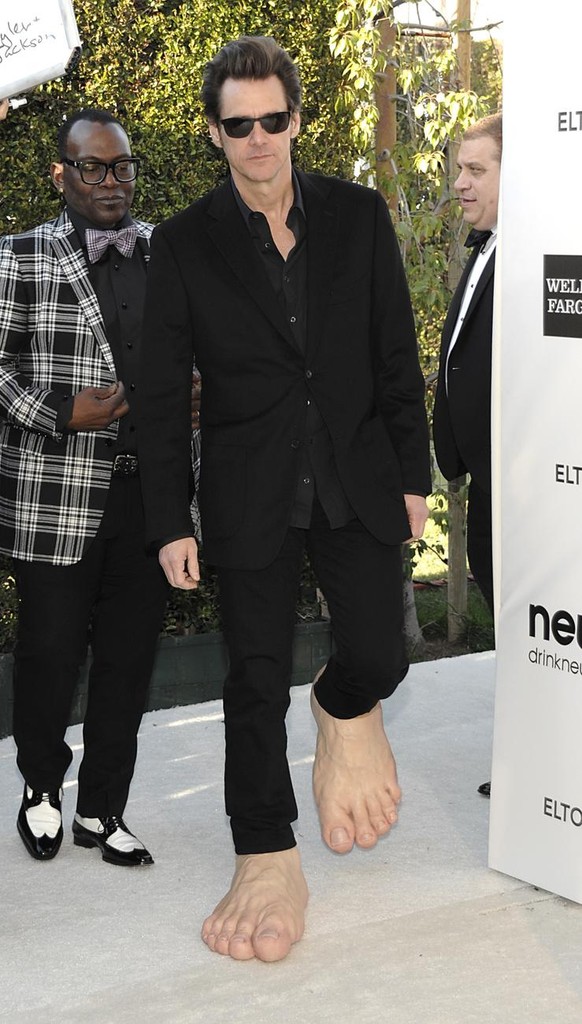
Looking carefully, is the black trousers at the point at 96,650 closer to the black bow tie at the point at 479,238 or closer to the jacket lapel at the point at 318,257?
the jacket lapel at the point at 318,257

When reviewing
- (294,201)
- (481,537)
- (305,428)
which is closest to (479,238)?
(481,537)

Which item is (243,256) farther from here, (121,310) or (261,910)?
(261,910)

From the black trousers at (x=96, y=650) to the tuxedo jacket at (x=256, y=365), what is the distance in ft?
1.51

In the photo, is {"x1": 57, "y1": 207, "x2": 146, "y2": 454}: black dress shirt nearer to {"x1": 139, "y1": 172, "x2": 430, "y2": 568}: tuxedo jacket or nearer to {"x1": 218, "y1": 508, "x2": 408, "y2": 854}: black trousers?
{"x1": 139, "y1": 172, "x2": 430, "y2": 568}: tuxedo jacket

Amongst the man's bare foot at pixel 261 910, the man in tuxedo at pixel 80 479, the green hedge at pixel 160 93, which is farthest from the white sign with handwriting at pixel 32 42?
the man's bare foot at pixel 261 910

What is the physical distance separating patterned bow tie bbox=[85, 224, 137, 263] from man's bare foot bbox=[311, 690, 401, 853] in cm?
139

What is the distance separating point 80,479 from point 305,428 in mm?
745

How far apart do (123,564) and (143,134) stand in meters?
2.33

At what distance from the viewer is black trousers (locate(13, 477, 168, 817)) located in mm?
4027

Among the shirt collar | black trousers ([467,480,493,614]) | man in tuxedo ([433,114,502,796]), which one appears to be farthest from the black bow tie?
the shirt collar

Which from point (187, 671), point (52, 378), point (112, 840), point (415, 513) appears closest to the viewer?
point (415, 513)

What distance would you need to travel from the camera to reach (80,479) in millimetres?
3990

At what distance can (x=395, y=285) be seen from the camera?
3699 millimetres

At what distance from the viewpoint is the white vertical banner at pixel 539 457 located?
3.55 m
